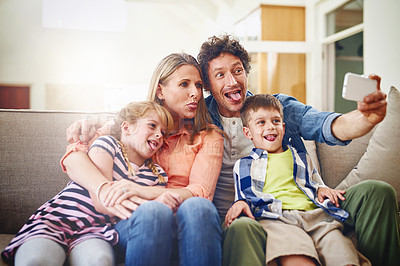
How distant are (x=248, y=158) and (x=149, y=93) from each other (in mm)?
358

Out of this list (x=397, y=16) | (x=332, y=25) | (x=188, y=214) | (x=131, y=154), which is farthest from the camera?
(x=332, y=25)

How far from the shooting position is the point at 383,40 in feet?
7.25

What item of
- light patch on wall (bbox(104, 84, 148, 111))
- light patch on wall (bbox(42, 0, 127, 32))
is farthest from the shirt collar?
light patch on wall (bbox(42, 0, 127, 32))

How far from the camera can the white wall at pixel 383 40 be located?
6.65 ft

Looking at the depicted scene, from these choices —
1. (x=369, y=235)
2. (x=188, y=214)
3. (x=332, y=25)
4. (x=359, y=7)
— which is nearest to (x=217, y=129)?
(x=188, y=214)

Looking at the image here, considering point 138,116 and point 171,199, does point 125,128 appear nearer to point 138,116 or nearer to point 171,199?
point 138,116

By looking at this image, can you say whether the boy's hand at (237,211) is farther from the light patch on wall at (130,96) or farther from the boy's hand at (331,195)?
the light patch on wall at (130,96)

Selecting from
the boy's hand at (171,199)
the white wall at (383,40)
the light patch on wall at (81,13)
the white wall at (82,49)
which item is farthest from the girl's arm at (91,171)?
the white wall at (383,40)

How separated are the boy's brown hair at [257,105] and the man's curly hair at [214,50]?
0.46 ft

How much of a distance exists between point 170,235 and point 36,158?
57 cm

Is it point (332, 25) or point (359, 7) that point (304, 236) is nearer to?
point (359, 7)

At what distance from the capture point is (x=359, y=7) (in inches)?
102

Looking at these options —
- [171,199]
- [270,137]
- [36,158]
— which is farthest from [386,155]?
[36,158]

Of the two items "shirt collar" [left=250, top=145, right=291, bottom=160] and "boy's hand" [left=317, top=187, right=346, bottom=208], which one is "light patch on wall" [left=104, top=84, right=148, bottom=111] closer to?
"shirt collar" [left=250, top=145, right=291, bottom=160]
